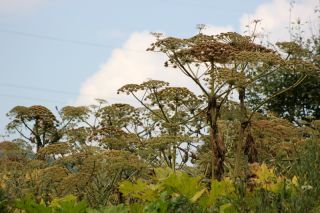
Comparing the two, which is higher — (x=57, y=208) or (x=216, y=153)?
(x=216, y=153)

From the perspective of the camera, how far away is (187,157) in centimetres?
1013

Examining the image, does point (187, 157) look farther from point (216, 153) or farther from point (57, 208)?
point (57, 208)

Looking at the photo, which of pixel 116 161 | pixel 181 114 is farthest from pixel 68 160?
pixel 181 114

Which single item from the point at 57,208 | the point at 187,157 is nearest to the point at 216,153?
the point at 187,157

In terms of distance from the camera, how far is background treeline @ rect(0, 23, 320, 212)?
2872 mm

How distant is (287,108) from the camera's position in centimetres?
2044

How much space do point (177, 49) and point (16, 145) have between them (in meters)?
4.90

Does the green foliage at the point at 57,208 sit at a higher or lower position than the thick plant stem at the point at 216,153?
lower

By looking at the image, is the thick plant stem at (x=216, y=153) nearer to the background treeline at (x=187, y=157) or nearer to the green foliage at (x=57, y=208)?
the background treeline at (x=187, y=157)

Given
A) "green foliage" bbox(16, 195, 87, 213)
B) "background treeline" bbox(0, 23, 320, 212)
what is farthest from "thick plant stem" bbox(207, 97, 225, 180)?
"green foliage" bbox(16, 195, 87, 213)

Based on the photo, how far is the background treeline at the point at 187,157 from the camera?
287 centimetres

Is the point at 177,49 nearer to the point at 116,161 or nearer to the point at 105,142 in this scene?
the point at 105,142

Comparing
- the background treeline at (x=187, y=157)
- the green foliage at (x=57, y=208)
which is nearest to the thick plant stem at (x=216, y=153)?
the background treeline at (x=187, y=157)

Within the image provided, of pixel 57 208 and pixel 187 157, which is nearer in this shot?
pixel 57 208
